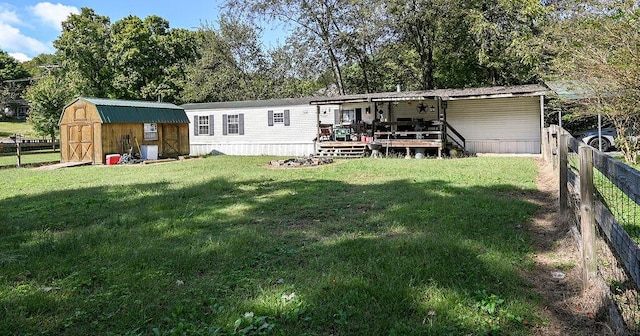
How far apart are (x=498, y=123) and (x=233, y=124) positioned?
1269cm

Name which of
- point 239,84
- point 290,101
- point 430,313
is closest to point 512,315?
point 430,313

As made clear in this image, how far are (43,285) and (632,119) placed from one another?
12.6 m

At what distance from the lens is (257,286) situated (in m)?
3.41

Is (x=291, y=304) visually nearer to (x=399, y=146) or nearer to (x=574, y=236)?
(x=574, y=236)

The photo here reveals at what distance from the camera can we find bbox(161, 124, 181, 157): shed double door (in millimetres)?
20859

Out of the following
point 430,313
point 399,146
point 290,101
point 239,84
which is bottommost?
point 430,313

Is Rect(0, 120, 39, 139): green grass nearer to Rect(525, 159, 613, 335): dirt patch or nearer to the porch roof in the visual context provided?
the porch roof

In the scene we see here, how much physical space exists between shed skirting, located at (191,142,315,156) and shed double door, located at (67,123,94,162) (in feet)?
18.9

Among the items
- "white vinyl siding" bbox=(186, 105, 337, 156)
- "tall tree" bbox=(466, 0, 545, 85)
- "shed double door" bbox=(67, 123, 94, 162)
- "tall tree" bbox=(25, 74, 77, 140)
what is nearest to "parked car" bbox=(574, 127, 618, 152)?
"tall tree" bbox=(466, 0, 545, 85)

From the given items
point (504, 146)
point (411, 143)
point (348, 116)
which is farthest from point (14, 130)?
point (504, 146)

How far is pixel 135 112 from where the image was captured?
19172 millimetres

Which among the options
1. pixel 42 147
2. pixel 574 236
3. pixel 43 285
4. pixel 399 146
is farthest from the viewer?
pixel 42 147

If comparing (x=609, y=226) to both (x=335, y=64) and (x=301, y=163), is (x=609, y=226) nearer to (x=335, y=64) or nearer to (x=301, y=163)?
(x=301, y=163)

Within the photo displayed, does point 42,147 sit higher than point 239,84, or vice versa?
point 239,84
